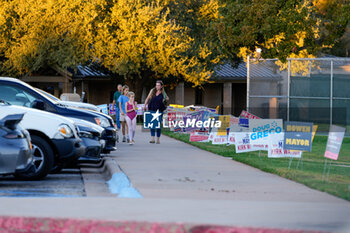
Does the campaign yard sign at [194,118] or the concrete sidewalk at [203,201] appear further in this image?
the campaign yard sign at [194,118]

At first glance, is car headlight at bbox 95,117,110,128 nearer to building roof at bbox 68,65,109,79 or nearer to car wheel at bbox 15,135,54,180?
car wheel at bbox 15,135,54,180

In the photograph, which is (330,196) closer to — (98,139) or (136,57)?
(98,139)

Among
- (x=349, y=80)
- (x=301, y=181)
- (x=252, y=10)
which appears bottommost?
(x=301, y=181)

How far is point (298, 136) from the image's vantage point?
49.5 ft

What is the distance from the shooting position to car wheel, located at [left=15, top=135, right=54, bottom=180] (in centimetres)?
1276

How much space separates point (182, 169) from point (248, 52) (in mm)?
26860

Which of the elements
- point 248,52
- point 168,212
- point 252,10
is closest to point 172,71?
point 248,52

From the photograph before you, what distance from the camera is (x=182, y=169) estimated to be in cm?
1513

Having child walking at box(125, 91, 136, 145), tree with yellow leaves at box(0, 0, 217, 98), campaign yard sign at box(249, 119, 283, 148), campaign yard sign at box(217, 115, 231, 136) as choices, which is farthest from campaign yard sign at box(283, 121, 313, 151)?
tree with yellow leaves at box(0, 0, 217, 98)

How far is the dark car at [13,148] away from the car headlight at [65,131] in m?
2.43

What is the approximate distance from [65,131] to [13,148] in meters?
2.81

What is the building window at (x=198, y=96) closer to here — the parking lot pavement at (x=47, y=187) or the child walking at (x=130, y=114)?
the child walking at (x=130, y=114)

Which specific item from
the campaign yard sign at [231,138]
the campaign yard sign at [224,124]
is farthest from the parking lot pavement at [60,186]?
the campaign yard sign at [224,124]

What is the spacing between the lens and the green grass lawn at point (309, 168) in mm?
12711
